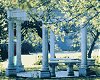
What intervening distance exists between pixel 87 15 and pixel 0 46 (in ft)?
82.4

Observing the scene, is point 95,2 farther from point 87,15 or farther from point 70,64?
point 70,64

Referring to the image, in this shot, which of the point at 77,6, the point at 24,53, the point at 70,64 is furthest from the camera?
the point at 24,53

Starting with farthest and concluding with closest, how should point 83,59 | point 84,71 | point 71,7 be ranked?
point 83,59 → point 84,71 → point 71,7

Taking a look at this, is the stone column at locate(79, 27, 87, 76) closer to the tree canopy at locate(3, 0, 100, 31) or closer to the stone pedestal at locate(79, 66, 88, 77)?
the stone pedestal at locate(79, 66, 88, 77)

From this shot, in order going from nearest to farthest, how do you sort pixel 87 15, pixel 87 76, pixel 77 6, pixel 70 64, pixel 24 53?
pixel 77 6, pixel 87 15, pixel 87 76, pixel 70 64, pixel 24 53

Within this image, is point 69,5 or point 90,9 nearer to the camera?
point 90,9

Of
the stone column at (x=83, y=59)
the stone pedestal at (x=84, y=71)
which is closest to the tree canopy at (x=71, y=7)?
the stone column at (x=83, y=59)

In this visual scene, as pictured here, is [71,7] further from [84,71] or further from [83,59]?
[84,71]

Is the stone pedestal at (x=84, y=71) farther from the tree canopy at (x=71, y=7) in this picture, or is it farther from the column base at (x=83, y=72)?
the tree canopy at (x=71, y=7)

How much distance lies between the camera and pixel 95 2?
516 inches

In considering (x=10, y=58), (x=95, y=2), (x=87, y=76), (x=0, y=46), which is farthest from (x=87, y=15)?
(x=0, y=46)

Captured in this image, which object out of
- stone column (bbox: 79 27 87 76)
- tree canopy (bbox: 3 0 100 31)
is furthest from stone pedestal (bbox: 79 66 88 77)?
tree canopy (bbox: 3 0 100 31)

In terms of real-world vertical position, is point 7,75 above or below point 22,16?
below

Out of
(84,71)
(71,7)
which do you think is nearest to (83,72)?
(84,71)
